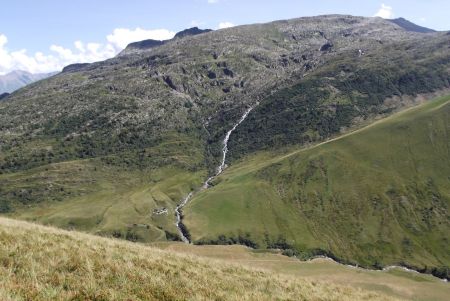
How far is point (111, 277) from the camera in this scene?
21.1 metres

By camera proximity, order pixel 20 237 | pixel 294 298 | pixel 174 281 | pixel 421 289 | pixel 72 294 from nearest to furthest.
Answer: pixel 72 294, pixel 174 281, pixel 20 237, pixel 294 298, pixel 421 289

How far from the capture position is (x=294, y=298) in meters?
27.2

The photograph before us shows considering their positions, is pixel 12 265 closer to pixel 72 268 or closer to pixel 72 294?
pixel 72 268

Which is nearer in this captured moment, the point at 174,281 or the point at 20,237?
the point at 174,281

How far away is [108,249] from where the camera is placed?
27969 millimetres

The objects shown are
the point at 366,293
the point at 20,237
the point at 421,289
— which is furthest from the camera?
the point at 421,289

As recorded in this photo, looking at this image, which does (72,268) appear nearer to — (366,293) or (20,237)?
(20,237)

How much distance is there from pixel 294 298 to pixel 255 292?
3103mm

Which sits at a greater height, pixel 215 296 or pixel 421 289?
pixel 215 296

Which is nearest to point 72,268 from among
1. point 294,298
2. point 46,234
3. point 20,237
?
point 20,237

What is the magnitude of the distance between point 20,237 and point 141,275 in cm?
821

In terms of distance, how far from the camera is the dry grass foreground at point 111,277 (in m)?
18.1

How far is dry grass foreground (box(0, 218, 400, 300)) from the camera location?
59.5ft

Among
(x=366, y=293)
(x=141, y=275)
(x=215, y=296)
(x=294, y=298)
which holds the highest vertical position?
(x=141, y=275)
